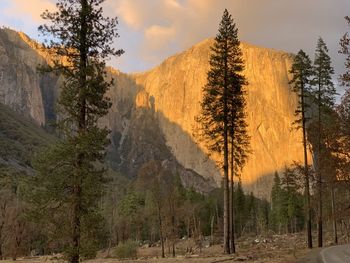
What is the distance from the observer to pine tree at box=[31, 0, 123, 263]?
61.8 feet

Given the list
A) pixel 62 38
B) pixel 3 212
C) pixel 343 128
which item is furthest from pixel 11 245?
pixel 343 128

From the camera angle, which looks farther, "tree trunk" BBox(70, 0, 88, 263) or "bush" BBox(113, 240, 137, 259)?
"bush" BBox(113, 240, 137, 259)

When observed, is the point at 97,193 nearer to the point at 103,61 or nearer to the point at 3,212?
the point at 103,61

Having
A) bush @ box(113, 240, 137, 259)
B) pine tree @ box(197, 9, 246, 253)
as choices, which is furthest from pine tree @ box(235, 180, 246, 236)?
pine tree @ box(197, 9, 246, 253)

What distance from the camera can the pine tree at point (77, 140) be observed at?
1883 cm

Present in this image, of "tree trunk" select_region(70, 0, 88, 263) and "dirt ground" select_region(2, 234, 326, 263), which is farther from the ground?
"tree trunk" select_region(70, 0, 88, 263)

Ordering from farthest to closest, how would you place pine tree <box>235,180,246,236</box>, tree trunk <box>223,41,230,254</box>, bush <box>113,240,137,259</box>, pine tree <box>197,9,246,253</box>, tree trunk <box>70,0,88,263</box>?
pine tree <box>235,180,246,236</box> < bush <box>113,240,137,259</box> < pine tree <box>197,9,246,253</box> < tree trunk <box>223,41,230,254</box> < tree trunk <box>70,0,88,263</box>

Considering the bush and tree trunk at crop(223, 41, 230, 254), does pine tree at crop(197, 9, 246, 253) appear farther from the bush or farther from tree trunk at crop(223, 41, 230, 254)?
the bush

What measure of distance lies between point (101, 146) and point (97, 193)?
1990mm

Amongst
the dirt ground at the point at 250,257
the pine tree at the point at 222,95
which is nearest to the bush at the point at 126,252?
the dirt ground at the point at 250,257

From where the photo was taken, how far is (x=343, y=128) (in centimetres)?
1948

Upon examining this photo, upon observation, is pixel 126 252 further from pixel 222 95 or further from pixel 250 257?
pixel 250 257

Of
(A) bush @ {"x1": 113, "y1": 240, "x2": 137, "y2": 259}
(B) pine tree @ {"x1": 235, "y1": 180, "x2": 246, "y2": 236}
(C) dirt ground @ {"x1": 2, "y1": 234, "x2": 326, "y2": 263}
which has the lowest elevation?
(A) bush @ {"x1": 113, "y1": 240, "x2": 137, "y2": 259}

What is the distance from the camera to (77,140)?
18.9 m
